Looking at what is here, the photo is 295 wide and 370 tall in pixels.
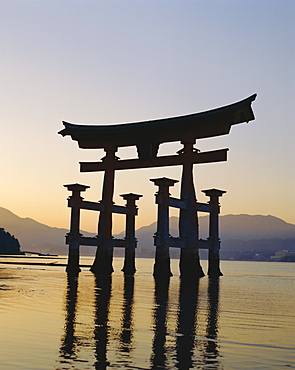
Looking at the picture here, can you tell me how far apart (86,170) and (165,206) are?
907 cm

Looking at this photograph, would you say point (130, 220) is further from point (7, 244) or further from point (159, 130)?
point (7, 244)

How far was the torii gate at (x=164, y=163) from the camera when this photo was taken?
31.2m

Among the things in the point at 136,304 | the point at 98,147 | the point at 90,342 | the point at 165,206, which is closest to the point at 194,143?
the point at 165,206

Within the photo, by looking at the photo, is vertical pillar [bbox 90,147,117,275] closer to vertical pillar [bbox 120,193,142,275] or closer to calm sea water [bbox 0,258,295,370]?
vertical pillar [bbox 120,193,142,275]

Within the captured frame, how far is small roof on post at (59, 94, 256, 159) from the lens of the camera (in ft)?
101

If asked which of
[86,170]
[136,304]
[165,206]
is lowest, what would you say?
[136,304]

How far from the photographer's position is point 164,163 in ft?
112

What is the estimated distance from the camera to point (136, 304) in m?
16.1

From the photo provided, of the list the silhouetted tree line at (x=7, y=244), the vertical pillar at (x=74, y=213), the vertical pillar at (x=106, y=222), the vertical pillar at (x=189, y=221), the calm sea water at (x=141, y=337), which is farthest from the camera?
the silhouetted tree line at (x=7, y=244)

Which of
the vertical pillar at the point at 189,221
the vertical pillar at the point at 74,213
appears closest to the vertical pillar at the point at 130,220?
the vertical pillar at the point at 74,213

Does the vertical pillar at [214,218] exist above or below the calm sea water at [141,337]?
above

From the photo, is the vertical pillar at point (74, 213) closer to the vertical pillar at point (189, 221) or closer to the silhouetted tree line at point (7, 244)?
the vertical pillar at point (189, 221)

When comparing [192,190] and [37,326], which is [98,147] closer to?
[192,190]

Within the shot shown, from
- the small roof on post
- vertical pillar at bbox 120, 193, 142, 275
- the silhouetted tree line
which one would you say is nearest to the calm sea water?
the small roof on post
